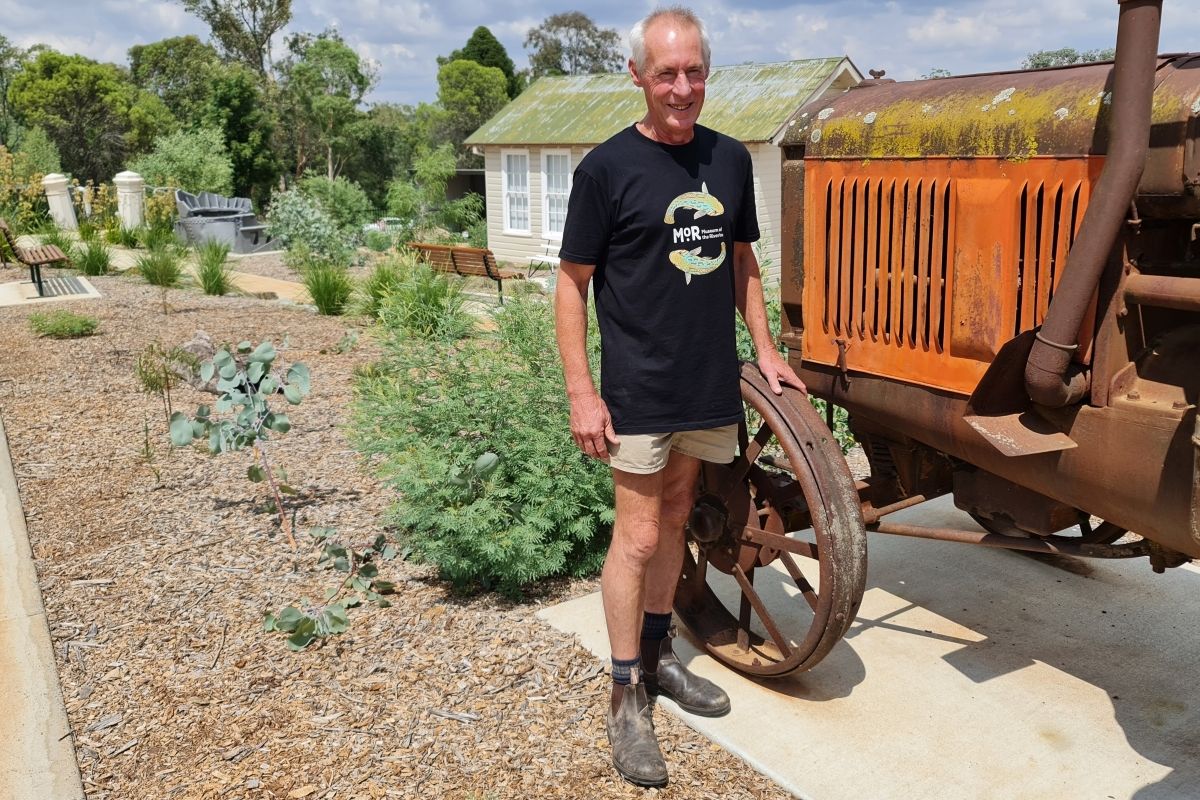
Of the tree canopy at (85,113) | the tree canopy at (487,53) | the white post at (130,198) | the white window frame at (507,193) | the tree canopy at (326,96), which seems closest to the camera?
the white window frame at (507,193)

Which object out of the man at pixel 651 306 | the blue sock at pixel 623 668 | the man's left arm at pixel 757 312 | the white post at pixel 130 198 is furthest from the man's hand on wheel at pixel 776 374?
the white post at pixel 130 198

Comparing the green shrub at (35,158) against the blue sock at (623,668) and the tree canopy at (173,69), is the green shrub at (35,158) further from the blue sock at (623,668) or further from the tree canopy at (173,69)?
the blue sock at (623,668)

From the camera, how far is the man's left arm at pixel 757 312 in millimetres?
2908

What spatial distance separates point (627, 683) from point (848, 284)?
134 centimetres

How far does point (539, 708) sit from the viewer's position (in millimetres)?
3104

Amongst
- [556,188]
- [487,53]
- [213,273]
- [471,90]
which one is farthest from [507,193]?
[487,53]

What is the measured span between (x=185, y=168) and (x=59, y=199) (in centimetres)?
388

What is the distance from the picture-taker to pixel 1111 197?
2070mm

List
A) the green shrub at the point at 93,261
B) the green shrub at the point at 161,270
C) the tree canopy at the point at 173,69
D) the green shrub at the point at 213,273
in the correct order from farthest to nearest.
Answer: the tree canopy at the point at 173,69
the green shrub at the point at 93,261
the green shrub at the point at 161,270
the green shrub at the point at 213,273

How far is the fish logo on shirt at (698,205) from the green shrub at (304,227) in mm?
13514

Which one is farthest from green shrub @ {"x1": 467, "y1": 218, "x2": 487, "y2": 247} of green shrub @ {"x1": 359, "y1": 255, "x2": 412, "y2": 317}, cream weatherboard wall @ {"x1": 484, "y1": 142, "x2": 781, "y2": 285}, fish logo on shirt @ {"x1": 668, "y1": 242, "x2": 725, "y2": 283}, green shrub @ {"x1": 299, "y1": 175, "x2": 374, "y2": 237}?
fish logo on shirt @ {"x1": 668, "y1": 242, "x2": 725, "y2": 283}

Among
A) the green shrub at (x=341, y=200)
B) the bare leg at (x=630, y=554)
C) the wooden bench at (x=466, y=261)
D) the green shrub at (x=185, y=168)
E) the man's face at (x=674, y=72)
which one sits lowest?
the bare leg at (x=630, y=554)

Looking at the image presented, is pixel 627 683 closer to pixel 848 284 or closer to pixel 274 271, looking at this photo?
pixel 848 284

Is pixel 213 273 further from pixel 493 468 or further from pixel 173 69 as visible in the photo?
pixel 173 69
